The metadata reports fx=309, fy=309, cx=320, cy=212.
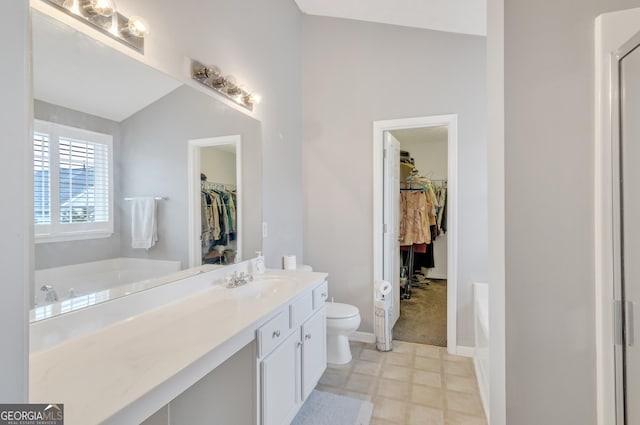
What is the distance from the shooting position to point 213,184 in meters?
1.98

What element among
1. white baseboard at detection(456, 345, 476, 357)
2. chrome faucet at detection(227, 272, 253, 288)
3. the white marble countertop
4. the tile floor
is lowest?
the tile floor

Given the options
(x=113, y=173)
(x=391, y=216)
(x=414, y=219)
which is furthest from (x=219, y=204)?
(x=414, y=219)

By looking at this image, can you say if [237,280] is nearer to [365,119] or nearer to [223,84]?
[223,84]

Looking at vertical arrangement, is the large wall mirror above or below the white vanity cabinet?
above

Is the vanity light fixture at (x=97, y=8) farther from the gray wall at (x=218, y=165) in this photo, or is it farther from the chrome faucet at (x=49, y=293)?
the chrome faucet at (x=49, y=293)

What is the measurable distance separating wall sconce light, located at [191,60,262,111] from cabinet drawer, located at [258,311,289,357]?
1.44 m

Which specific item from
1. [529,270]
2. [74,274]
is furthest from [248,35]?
[529,270]

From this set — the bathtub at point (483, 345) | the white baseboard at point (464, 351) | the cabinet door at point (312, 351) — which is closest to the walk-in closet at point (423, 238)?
the white baseboard at point (464, 351)

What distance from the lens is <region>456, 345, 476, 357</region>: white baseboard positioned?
2.73 m

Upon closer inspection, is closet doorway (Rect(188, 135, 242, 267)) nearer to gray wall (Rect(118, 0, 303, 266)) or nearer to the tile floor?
gray wall (Rect(118, 0, 303, 266))

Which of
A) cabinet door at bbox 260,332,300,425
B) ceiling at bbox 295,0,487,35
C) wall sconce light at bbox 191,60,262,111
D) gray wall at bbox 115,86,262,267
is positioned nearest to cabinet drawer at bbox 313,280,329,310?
cabinet door at bbox 260,332,300,425

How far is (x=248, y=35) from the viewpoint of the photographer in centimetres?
233

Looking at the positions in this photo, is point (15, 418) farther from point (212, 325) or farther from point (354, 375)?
point (354, 375)

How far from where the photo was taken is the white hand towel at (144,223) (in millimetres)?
1461
